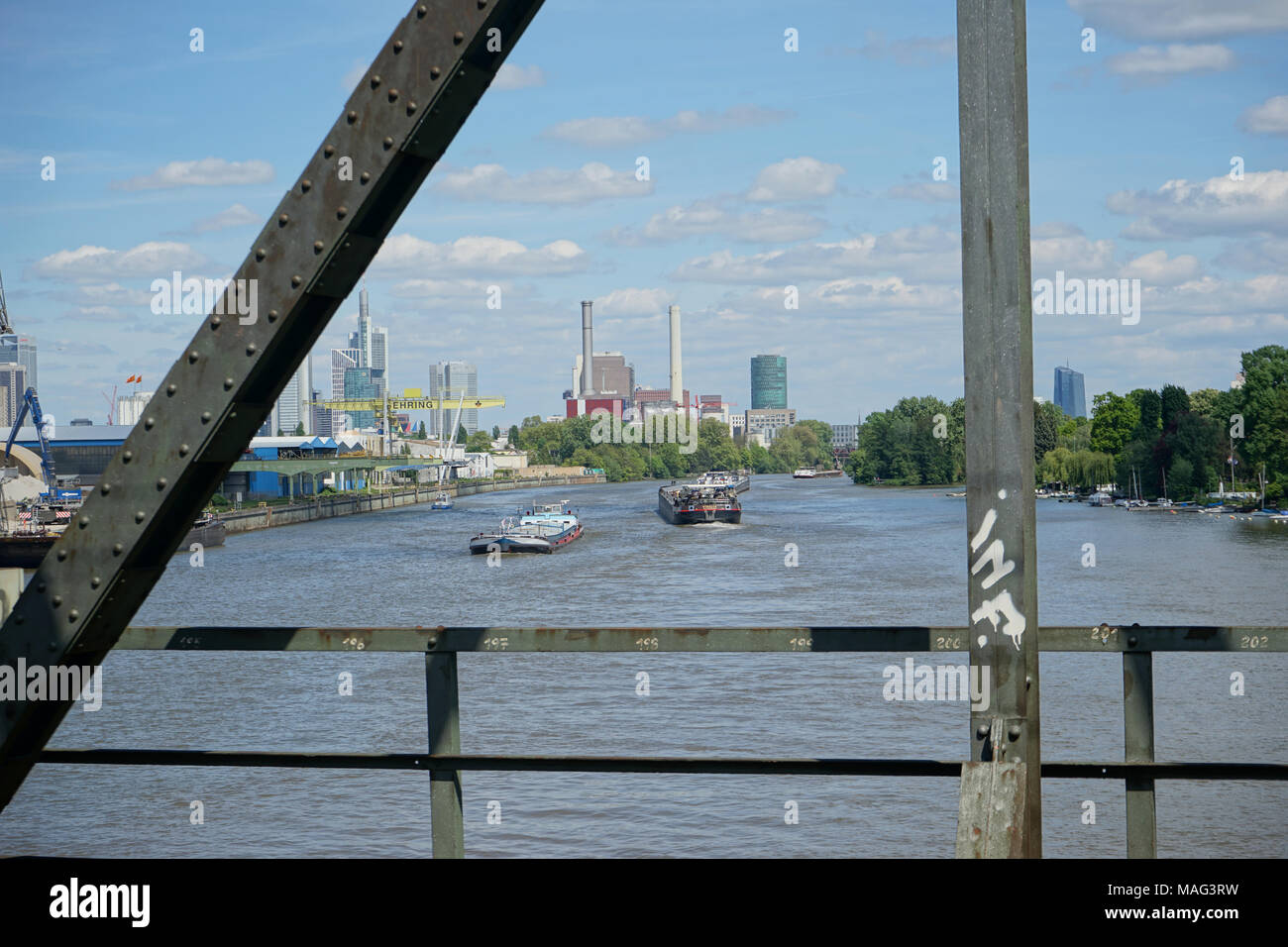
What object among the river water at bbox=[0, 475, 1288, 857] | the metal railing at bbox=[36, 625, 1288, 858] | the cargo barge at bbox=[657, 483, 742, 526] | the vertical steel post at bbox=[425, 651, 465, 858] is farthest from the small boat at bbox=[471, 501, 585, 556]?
the vertical steel post at bbox=[425, 651, 465, 858]

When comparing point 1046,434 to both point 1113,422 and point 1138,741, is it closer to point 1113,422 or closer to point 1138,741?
point 1113,422

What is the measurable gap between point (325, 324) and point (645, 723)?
83.5 feet

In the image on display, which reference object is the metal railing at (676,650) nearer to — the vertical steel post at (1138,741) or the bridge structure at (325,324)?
the vertical steel post at (1138,741)

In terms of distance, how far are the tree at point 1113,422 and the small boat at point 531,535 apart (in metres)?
84.8

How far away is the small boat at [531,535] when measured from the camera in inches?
3479

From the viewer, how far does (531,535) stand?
90.6 m

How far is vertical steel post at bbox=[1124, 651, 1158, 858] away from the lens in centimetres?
471

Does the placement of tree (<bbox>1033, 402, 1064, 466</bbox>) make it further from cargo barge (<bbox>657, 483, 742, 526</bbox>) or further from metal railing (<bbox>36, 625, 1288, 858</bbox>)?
metal railing (<bbox>36, 625, 1288, 858</bbox>)

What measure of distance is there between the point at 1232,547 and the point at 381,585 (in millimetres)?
53588

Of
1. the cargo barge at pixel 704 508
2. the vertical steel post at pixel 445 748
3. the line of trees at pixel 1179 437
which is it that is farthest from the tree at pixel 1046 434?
the vertical steel post at pixel 445 748

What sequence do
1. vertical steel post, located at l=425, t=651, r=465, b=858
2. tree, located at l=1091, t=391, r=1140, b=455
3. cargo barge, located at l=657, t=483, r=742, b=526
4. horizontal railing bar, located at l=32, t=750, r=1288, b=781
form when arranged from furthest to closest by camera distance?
1. tree, located at l=1091, t=391, r=1140, b=455
2. cargo barge, located at l=657, t=483, r=742, b=526
3. vertical steel post, located at l=425, t=651, r=465, b=858
4. horizontal railing bar, located at l=32, t=750, r=1288, b=781

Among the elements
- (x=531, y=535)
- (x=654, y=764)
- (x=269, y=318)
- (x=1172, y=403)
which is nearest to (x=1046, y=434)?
(x=1172, y=403)
